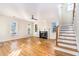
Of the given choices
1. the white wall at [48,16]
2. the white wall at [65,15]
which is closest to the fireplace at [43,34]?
the white wall at [48,16]

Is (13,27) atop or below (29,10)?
below

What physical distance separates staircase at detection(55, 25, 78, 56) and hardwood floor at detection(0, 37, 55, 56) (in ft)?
0.34

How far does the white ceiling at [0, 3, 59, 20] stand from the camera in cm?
170

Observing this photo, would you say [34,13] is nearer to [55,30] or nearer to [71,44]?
[55,30]

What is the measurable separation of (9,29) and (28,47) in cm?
39

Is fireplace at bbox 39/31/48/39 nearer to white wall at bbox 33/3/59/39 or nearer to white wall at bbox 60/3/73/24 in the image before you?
white wall at bbox 33/3/59/39

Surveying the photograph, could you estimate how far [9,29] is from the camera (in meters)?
1.78

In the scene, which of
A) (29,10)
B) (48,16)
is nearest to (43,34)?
(48,16)

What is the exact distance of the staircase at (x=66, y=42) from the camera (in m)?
1.73

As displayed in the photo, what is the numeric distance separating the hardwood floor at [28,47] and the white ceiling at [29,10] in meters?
0.36

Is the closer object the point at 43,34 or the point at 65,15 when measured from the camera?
the point at 65,15

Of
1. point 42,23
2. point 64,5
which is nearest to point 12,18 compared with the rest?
point 42,23

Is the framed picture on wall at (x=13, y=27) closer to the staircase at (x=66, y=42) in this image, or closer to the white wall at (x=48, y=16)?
the white wall at (x=48, y=16)

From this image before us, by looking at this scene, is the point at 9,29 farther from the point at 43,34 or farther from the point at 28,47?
the point at 43,34
